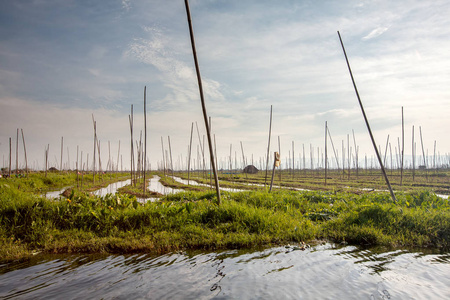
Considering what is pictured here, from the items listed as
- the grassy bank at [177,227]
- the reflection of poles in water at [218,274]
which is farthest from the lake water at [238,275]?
the grassy bank at [177,227]

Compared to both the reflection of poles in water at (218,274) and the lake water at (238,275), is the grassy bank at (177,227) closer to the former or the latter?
the lake water at (238,275)

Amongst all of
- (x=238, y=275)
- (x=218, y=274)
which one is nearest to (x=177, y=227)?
(x=218, y=274)

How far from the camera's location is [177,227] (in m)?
5.78

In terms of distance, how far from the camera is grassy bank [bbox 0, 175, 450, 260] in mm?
5016

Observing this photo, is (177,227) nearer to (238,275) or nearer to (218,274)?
(218,274)

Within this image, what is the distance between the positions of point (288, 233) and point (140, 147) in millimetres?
17757

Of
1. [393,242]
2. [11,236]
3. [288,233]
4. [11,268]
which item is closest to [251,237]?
[288,233]

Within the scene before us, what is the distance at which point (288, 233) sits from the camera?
5.55 metres

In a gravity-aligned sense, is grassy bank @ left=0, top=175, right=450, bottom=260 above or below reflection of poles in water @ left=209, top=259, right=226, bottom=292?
above

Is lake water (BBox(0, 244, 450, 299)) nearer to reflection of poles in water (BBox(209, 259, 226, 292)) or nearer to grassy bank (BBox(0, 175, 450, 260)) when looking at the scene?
reflection of poles in water (BBox(209, 259, 226, 292))

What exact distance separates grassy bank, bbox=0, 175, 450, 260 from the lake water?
0.39 metres

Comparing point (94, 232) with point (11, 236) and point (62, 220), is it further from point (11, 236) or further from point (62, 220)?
point (11, 236)

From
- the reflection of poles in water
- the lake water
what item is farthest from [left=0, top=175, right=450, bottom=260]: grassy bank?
the reflection of poles in water

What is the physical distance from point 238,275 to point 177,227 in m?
2.36
